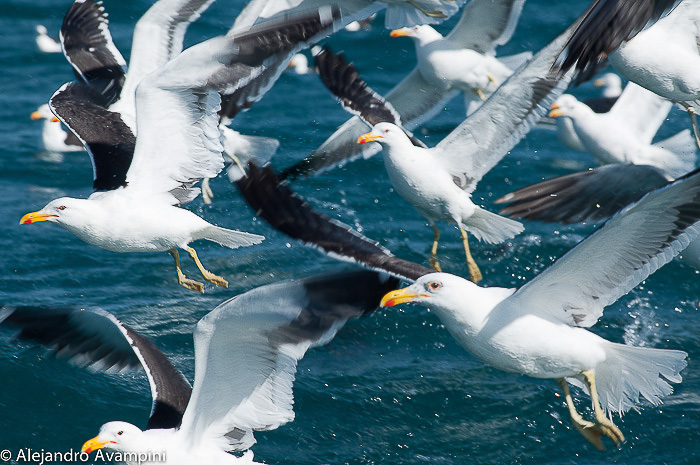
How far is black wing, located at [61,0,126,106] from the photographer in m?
9.66

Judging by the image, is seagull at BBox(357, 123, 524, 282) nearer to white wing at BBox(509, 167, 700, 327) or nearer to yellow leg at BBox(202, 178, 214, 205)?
white wing at BBox(509, 167, 700, 327)

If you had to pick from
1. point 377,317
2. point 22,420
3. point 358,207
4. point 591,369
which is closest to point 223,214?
point 358,207

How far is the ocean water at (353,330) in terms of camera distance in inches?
258

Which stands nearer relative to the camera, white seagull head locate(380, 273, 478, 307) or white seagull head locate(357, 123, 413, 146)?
white seagull head locate(380, 273, 478, 307)

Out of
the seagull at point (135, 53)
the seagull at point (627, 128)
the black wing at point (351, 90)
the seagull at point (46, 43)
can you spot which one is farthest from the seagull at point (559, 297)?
the seagull at point (46, 43)

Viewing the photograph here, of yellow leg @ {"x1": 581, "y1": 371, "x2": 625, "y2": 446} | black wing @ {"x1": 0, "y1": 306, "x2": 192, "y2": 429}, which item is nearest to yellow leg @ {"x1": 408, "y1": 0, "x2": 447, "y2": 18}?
yellow leg @ {"x1": 581, "y1": 371, "x2": 625, "y2": 446}

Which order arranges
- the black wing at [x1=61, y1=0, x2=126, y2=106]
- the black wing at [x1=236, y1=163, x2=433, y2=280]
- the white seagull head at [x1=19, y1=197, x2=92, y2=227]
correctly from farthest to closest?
the black wing at [x1=61, y1=0, x2=126, y2=106], the white seagull head at [x1=19, y1=197, x2=92, y2=227], the black wing at [x1=236, y1=163, x2=433, y2=280]

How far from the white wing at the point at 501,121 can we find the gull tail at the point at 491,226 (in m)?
0.31

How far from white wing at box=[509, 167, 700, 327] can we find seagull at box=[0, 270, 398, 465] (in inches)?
35.8

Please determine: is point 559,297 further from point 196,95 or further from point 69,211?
point 69,211

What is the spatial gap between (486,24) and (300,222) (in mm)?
4814

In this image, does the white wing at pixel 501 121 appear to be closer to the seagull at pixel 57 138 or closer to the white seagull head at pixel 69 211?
the white seagull head at pixel 69 211

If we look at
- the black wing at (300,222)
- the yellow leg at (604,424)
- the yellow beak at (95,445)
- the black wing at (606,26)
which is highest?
the black wing at (606,26)

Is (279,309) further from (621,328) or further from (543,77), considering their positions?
(621,328)
